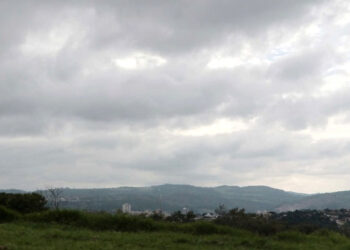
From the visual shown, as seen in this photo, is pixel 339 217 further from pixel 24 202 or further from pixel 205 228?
pixel 24 202

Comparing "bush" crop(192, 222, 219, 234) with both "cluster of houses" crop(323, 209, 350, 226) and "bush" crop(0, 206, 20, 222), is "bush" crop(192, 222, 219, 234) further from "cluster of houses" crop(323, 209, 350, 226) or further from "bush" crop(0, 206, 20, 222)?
"cluster of houses" crop(323, 209, 350, 226)

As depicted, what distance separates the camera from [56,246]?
12430 millimetres

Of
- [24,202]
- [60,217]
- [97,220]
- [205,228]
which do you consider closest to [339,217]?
[205,228]

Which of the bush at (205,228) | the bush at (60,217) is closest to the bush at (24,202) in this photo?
the bush at (60,217)

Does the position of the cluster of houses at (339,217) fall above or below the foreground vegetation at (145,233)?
below

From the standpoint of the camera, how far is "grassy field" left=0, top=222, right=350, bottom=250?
42.2 feet

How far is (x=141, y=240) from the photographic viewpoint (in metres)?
14.3

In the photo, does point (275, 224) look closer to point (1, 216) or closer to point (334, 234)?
point (334, 234)

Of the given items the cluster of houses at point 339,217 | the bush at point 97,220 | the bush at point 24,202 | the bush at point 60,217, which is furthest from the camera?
the cluster of houses at point 339,217

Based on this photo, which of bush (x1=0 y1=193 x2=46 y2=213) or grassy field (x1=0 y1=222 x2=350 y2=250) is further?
bush (x1=0 y1=193 x2=46 y2=213)

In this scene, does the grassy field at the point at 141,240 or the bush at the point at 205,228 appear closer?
the grassy field at the point at 141,240

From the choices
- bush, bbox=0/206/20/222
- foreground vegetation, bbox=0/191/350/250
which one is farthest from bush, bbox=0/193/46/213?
foreground vegetation, bbox=0/191/350/250

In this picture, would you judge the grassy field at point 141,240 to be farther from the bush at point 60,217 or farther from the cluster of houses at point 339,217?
the cluster of houses at point 339,217

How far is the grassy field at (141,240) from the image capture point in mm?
12867
